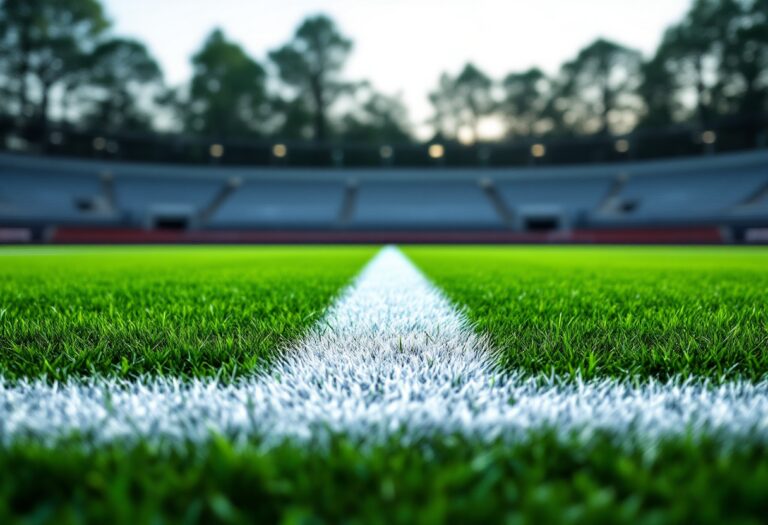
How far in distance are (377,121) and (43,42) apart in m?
24.6

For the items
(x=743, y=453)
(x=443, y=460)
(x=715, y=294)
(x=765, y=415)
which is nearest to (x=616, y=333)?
(x=765, y=415)

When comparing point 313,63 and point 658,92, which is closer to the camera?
point 658,92

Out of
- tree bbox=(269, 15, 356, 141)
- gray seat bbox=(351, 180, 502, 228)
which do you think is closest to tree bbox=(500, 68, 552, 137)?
gray seat bbox=(351, 180, 502, 228)

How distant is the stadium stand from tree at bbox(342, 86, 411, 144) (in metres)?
8.72

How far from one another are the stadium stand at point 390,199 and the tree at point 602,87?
8938 millimetres

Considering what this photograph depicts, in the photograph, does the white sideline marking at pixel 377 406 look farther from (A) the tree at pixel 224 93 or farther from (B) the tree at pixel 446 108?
(B) the tree at pixel 446 108

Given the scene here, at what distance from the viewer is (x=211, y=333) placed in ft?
4.89

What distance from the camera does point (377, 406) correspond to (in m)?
0.82

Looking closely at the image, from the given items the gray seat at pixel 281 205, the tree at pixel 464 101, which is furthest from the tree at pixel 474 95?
the gray seat at pixel 281 205

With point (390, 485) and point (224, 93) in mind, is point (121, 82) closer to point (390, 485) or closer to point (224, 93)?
point (224, 93)

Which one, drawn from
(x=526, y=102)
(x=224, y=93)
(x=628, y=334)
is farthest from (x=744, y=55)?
(x=628, y=334)

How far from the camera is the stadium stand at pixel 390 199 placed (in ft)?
83.1

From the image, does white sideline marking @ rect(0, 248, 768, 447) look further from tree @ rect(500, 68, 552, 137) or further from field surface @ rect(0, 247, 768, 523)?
tree @ rect(500, 68, 552, 137)

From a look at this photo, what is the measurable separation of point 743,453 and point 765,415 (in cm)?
24
